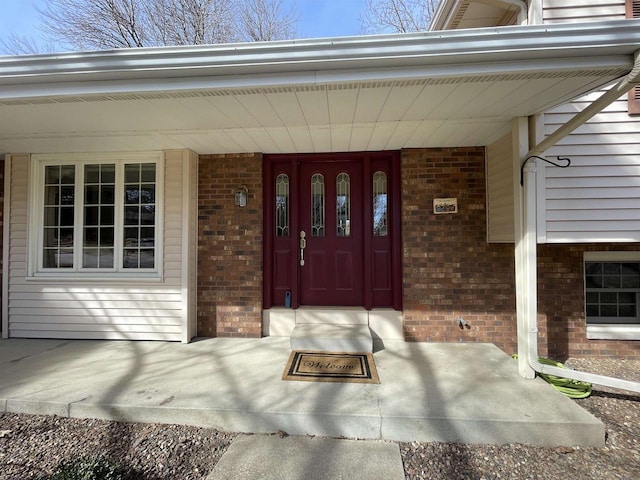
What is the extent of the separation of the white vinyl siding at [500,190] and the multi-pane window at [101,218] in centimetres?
405

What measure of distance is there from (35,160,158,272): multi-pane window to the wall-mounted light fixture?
1.04 meters

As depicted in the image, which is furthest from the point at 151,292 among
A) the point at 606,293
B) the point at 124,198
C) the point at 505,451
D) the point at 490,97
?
the point at 606,293

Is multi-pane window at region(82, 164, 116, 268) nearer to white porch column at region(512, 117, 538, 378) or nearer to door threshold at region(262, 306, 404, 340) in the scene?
door threshold at region(262, 306, 404, 340)

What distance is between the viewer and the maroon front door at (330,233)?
13.4ft

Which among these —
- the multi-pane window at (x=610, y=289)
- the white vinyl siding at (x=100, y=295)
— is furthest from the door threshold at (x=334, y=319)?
the multi-pane window at (x=610, y=289)

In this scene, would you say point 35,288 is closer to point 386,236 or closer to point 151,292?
point 151,292

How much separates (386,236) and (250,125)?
6.91ft

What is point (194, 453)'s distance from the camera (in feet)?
7.02

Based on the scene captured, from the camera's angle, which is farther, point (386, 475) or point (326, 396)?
point (326, 396)

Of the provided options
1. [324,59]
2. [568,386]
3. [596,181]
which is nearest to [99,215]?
[324,59]

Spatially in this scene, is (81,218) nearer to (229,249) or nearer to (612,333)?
(229,249)

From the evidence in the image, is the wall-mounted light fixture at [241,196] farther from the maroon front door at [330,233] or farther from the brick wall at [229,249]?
the maroon front door at [330,233]

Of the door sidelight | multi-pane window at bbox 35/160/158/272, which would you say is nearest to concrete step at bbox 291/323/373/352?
the door sidelight

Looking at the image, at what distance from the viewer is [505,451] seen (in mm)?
2154
